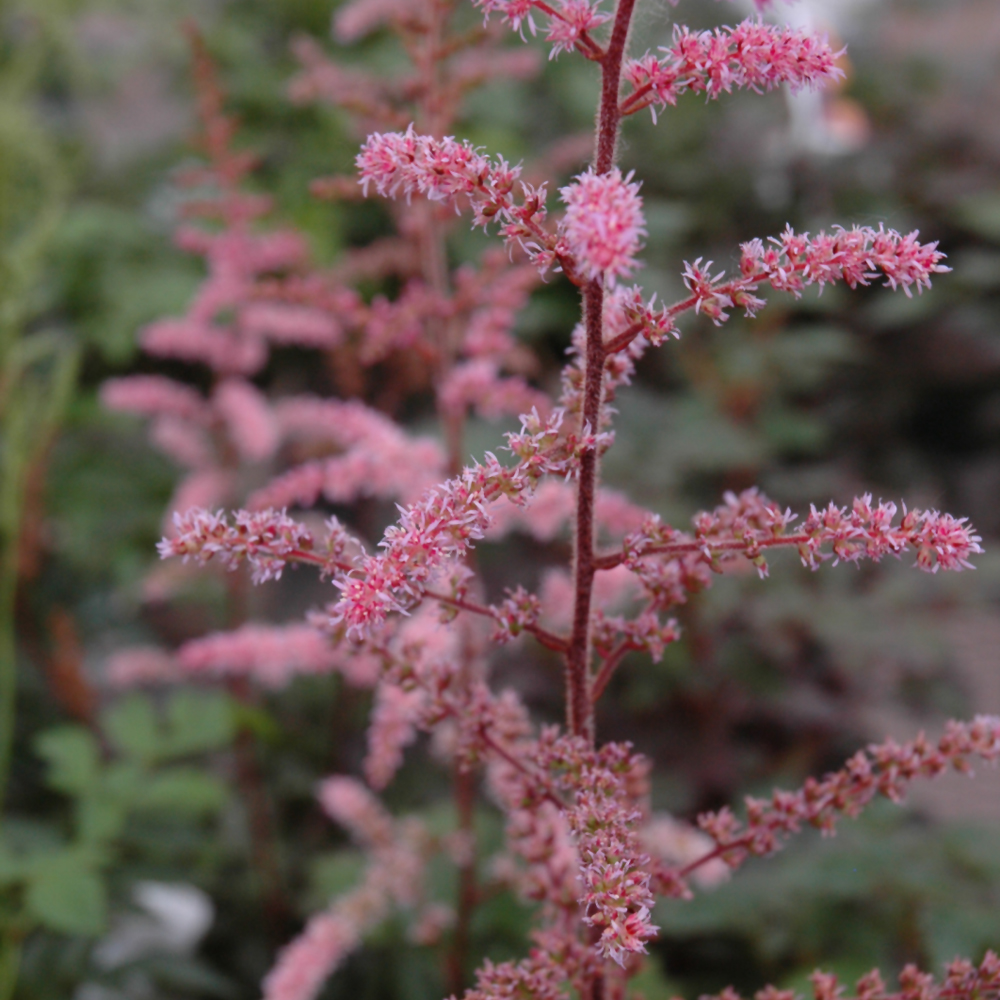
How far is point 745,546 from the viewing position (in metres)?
0.49

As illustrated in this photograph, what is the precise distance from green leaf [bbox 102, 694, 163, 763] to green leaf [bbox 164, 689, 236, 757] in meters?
0.02

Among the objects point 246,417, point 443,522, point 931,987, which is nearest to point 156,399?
point 246,417

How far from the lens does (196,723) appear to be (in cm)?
120

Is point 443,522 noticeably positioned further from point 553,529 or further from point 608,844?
point 553,529

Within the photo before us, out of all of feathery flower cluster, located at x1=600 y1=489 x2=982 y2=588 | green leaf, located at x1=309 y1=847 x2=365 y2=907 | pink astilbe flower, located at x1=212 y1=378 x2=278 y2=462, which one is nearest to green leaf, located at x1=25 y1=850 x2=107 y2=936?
green leaf, located at x1=309 y1=847 x2=365 y2=907

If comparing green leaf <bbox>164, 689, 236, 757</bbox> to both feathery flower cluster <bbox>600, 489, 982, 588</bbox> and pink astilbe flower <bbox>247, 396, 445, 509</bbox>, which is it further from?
feathery flower cluster <bbox>600, 489, 982, 588</bbox>

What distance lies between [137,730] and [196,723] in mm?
71

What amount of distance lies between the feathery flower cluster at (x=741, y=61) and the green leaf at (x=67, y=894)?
0.84m

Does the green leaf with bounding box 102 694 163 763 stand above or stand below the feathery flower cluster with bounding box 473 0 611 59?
above

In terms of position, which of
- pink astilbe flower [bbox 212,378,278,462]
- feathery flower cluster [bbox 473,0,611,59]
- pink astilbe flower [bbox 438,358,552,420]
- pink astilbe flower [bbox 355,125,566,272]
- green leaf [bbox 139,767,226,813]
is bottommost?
pink astilbe flower [bbox 355,125,566,272]

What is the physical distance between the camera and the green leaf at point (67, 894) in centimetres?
88

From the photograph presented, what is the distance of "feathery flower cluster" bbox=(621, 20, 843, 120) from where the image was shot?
42 centimetres

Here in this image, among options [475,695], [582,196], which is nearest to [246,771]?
[475,695]

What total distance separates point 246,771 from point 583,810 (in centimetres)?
109
